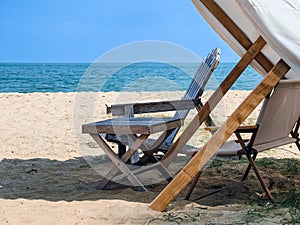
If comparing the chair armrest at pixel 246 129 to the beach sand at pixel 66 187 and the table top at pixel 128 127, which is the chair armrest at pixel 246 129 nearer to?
the beach sand at pixel 66 187

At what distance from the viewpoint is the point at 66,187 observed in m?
4.17

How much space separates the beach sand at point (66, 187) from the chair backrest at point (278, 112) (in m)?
0.56

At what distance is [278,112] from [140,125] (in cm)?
112

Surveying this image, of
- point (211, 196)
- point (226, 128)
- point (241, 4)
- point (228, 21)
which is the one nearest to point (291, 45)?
point (241, 4)

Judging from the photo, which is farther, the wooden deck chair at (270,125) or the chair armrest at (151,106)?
the chair armrest at (151,106)

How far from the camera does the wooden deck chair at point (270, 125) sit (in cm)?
357

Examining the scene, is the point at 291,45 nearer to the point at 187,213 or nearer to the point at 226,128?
the point at 226,128

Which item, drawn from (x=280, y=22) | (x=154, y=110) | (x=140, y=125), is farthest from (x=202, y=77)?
(x=280, y=22)

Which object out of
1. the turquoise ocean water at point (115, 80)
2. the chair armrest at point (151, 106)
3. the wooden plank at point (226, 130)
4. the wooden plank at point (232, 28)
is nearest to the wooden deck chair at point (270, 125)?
the wooden plank at point (226, 130)

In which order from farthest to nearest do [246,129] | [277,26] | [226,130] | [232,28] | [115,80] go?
[115,80], [232,28], [246,129], [226,130], [277,26]

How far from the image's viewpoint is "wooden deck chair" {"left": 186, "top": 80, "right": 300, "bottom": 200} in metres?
3.57

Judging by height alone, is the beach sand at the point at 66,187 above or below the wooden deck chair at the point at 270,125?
below

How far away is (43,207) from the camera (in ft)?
11.3

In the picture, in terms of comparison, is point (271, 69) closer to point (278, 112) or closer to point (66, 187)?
point (278, 112)
